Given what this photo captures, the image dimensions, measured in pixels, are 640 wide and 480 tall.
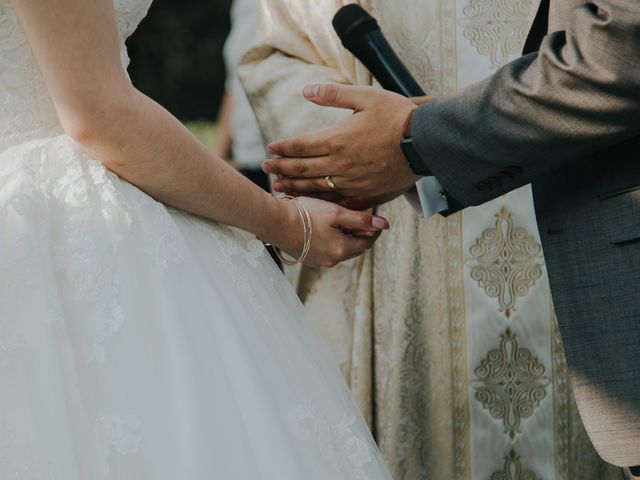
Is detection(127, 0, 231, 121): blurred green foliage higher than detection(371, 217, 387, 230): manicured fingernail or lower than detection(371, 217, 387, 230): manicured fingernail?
lower

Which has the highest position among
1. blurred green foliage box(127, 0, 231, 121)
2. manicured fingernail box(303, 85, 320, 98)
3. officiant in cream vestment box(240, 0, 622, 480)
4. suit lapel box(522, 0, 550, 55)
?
suit lapel box(522, 0, 550, 55)

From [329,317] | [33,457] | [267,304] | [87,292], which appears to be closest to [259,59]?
[329,317]

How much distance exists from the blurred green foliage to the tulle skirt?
43.1ft

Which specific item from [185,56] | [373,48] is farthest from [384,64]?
[185,56]

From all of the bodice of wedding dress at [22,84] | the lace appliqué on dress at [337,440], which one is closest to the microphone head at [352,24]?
the bodice of wedding dress at [22,84]

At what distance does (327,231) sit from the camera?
2174mm

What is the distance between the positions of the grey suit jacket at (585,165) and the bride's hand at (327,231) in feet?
1.17

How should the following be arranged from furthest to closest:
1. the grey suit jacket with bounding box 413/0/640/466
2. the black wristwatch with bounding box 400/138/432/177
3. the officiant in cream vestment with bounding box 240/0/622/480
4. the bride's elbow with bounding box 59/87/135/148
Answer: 1. the officiant in cream vestment with bounding box 240/0/622/480
2. the black wristwatch with bounding box 400/138/432/177
3. the grey suit jacket with bounding box 413/0/640/466
4. the bride's elbow with bounding box 59/87/135/148

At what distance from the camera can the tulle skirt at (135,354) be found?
58.9 inches

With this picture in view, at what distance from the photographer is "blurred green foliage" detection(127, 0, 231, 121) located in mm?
14703

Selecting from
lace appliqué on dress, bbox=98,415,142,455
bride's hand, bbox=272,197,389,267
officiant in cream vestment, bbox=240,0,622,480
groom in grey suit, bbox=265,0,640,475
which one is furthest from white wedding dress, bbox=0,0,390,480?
officiant in cream vestment, bbox=240,0,622,480

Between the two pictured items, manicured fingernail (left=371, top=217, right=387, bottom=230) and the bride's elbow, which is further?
manicured fingernail (left=371, top=217, right=387, bottom=230)

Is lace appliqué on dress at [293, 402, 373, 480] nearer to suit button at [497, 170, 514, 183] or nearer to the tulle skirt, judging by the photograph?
the tulle skirt

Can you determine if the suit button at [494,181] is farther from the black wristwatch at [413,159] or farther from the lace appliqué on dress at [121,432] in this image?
the lace appliqué on dress at [121,432]
